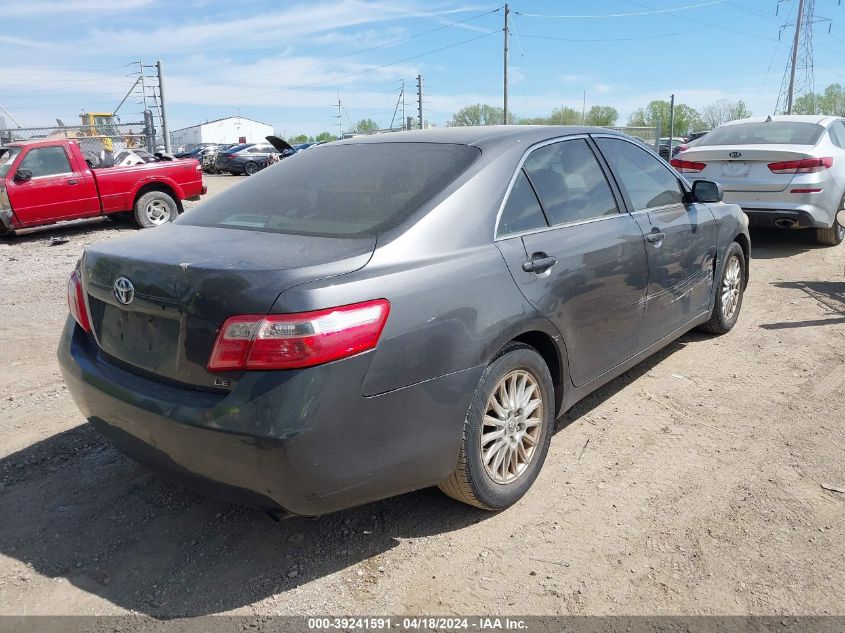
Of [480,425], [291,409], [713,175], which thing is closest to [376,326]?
[291,409]

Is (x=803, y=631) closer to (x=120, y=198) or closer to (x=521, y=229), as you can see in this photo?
(x=521, y=229)

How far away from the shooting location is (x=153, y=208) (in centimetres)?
1231

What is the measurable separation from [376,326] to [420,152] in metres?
1.22

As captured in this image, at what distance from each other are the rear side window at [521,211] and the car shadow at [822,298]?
3.33m

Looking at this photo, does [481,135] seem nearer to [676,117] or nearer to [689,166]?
[689,166]

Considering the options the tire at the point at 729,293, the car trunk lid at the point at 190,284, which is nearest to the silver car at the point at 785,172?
the tire at the point at 729,293

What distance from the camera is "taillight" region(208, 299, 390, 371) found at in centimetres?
222

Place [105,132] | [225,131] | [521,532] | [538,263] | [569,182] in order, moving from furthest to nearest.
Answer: [225,131]
[105,132]
[569,182]
[538,263]
[521,532]

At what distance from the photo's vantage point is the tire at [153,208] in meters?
12.1

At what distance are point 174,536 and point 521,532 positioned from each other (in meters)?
1.47

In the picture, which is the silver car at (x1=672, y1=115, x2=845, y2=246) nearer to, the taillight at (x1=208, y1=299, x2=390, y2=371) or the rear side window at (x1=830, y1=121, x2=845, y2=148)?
the rear side window at (x1=830, y1=121, x2=845, y2=148)

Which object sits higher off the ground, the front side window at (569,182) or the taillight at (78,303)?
the front side window at (569,182)

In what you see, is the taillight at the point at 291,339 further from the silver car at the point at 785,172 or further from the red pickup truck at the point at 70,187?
the red pickup truck at the point at 70,187

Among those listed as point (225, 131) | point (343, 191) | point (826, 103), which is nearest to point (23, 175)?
point (343, 191)
